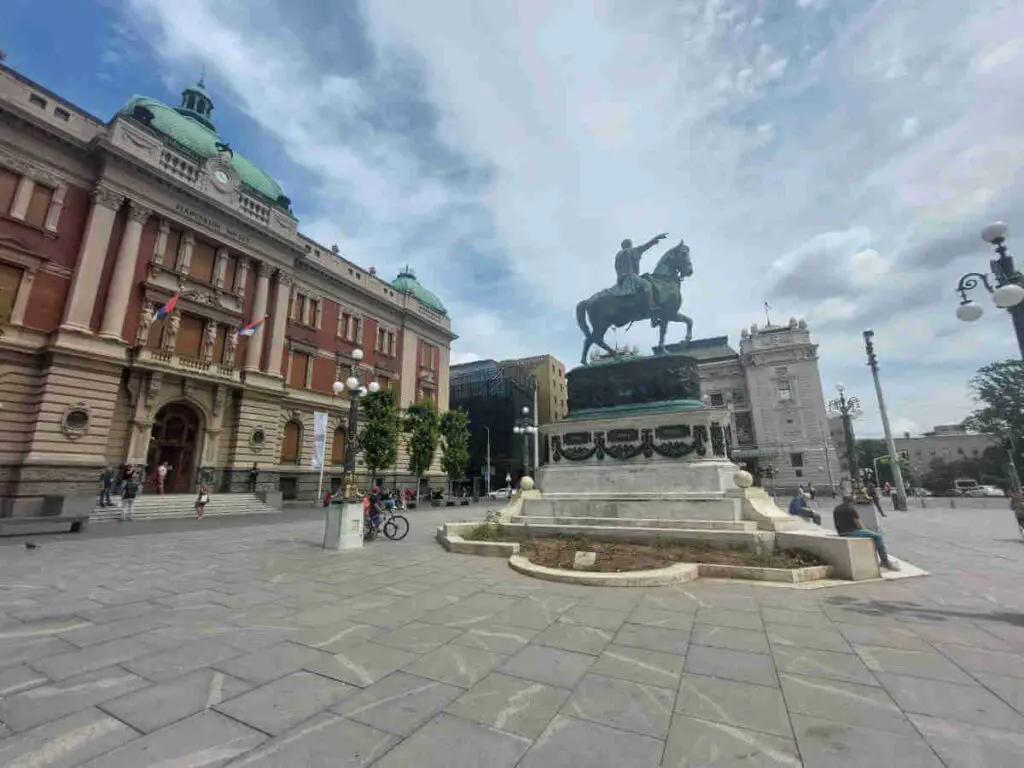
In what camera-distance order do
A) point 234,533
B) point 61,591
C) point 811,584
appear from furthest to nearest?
point 234,533, point 811,584, point 61,591

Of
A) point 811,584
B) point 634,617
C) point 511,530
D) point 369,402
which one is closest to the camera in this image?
point 634,617

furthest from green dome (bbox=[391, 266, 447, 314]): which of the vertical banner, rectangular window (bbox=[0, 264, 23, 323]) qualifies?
rectangular window (bbox=[0, 264, 23, 323])

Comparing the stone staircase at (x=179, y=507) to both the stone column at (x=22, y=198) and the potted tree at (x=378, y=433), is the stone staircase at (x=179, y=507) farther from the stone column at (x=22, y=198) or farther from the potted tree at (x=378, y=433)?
the stone column at (x=22, y=198)

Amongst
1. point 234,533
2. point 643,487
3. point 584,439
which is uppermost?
point 584,439

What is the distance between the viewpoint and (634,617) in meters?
5.45

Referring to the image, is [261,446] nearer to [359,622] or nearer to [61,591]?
[61,591]

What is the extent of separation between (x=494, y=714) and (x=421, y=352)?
40917 millimetres

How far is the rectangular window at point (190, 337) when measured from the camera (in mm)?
25163

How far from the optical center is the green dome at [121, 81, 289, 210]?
1073 inches

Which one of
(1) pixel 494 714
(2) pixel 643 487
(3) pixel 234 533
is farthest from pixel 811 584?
(3) pixel 234 533

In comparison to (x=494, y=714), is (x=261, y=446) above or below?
above

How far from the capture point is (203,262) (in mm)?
26750

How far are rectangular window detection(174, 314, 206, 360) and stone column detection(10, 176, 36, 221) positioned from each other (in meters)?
7.33

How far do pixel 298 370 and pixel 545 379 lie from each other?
4508 cm
